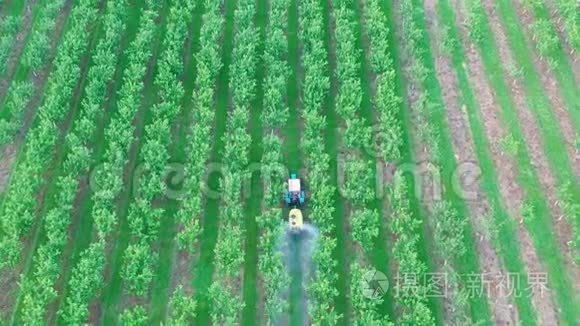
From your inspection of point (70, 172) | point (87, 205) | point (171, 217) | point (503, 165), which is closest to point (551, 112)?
point (503, 165)

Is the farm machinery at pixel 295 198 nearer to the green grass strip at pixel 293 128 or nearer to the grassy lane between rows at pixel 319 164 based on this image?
the grassy lane between rows at pixel 319 164

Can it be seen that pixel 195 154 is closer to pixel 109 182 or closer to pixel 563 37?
pixel 109 182

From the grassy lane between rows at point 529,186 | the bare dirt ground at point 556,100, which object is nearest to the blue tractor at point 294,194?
the grassy lane between rows at point 529,186

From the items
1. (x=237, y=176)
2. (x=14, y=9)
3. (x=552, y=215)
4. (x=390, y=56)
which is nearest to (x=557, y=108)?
(x=552, y=215)

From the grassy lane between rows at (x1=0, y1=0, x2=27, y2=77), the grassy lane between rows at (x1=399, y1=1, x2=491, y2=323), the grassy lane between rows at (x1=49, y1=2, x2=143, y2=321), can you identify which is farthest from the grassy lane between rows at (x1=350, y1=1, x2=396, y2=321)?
the grassy lane between rows at (x1=0, y1=0, x2=27, y2=77)

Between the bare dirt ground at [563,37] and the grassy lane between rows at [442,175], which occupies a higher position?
the bare dirt ground at [563,37]

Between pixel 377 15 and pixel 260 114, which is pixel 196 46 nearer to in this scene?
pixel 260 114

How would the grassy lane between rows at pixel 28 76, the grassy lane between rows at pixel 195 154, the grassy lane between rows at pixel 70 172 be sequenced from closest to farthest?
1. the grassy lane between rows at pixel 70 172
2. the grassy lane between rows at pixel 195 154
3. the grassy lane between rows at pixel 28 76

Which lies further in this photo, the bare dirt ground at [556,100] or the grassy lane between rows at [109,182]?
the bare dirt ground at [556,100]
